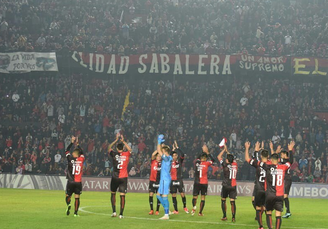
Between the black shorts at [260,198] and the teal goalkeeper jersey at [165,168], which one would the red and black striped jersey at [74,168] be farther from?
the black shorts at [260,198]

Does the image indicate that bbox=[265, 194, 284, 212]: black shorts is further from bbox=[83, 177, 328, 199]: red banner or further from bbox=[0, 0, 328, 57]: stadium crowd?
bbox=[0, 0, 328, 57]: stadium crowd

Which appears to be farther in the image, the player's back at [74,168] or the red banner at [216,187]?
the red banner at [216,187]

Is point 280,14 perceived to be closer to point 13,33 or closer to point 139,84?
point 139,84

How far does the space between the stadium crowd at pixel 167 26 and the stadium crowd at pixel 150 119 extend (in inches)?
123

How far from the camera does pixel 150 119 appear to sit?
46531 millimetres

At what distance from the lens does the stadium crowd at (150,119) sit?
42188 millimetres

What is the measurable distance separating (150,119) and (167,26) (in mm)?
10811

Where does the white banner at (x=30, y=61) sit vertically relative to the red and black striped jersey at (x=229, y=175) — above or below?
above

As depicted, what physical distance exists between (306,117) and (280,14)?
12.9 metres

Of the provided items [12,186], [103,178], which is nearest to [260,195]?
[103,178]

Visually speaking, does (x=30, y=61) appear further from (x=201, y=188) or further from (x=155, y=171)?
(x=201, y=188)

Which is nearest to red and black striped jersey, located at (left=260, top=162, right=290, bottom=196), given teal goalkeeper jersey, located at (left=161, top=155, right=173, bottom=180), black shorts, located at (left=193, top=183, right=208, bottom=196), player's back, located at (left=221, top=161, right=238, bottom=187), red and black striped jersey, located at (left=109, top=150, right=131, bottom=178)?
teal goalkeeper jersey, located at (left=161, top=155, right=173, bottom=180)

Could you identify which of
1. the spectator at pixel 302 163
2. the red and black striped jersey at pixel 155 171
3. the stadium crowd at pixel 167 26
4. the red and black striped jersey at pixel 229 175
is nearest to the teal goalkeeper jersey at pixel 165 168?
the red and black striped jersey at pixel 229 175

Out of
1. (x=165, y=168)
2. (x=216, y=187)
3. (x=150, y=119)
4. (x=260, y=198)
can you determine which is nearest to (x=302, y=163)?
(x=216, y=187)
